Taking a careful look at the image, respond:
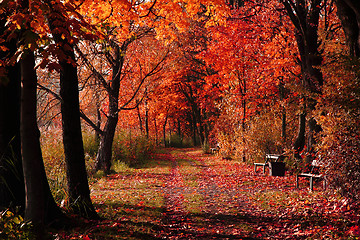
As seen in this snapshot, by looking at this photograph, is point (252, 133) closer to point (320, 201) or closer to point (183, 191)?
point (183, 191)

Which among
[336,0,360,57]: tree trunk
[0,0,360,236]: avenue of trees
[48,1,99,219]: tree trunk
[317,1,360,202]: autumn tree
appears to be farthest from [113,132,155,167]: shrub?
[336,0,360,57]: tree trunk

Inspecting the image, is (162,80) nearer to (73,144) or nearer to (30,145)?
(73,144)

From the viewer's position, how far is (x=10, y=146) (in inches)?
182

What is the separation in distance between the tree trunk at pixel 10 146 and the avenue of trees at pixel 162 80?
0.05 ft

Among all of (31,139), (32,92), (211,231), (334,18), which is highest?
(334,18)

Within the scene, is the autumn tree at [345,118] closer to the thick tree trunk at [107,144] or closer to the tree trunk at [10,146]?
the tree trunk at [10,146]

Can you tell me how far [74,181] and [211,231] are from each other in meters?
2.72

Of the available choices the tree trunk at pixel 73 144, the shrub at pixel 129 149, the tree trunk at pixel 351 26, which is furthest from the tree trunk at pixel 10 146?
the shrub at pixel 129 149

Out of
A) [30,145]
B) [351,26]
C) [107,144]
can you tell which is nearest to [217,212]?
[30,145]

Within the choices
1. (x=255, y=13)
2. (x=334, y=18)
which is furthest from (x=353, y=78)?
(x=255, y=13)

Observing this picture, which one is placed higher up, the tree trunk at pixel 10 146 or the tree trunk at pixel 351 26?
the tree trunk at pixel 351 26

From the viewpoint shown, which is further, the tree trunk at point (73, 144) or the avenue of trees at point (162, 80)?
the tree trunk at point (73, 144)

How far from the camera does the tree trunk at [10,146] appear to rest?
4617 millimetres

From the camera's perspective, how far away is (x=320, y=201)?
6758mm
